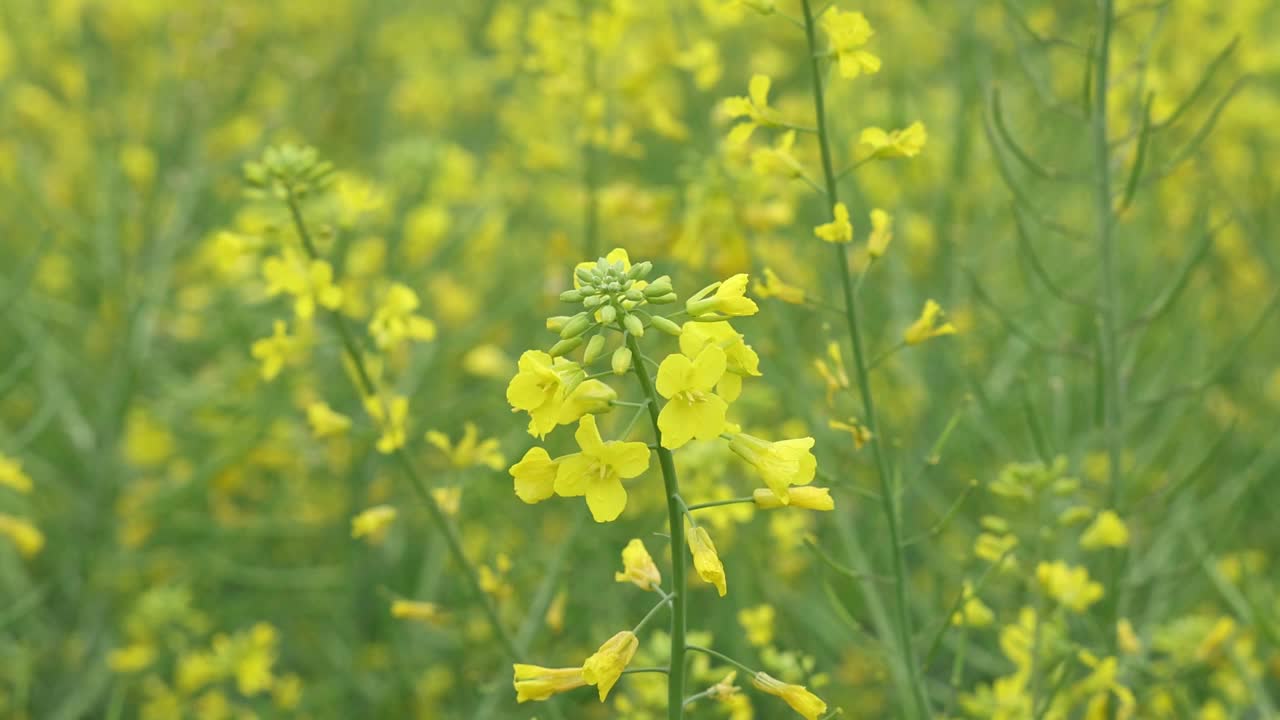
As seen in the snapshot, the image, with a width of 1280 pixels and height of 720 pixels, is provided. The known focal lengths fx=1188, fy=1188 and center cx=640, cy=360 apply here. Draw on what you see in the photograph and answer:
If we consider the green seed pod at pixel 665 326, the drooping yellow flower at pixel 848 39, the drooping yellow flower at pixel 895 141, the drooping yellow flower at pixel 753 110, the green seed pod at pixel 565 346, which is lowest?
the green seed pod at pixel 565 346

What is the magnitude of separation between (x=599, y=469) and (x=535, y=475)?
0.07 meters

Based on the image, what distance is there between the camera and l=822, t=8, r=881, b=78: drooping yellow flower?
1732mm

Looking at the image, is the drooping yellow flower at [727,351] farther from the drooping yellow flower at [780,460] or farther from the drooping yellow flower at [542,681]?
the drooping yellow flower at [542,681]

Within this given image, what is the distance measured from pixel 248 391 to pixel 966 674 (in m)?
2.14

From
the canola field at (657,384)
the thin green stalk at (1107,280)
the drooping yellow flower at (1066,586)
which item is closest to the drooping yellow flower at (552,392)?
the canola field at (657,384)

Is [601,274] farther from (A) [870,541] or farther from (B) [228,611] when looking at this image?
(B) [228,611]

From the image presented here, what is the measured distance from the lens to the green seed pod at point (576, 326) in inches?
53.6

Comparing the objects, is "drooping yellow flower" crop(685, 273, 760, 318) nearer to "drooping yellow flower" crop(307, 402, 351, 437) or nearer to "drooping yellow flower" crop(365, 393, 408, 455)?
"drooping yellow flower" crop(365, 393, 408, 455)

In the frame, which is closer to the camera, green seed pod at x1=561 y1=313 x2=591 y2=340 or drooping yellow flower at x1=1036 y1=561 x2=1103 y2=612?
green seed pod at x1=561 y1=313 x2=591 y2=340

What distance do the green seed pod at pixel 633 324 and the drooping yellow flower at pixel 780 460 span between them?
19 cm

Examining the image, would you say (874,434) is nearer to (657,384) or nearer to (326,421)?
(657,384)

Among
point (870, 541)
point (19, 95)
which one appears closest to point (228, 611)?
point (870, 541)

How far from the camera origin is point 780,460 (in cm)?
141

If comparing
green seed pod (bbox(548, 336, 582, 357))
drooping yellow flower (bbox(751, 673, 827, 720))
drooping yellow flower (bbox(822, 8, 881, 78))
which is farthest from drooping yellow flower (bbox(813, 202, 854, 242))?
drooping yellow flower (bbox(751, 673, 827, 720))
